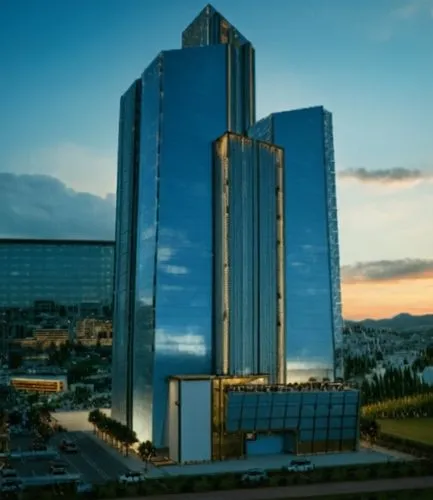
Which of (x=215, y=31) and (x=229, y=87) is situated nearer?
(x=229, y=87)

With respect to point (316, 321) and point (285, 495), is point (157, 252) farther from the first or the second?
point (285, 495)

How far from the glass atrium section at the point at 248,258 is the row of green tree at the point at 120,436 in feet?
40.8

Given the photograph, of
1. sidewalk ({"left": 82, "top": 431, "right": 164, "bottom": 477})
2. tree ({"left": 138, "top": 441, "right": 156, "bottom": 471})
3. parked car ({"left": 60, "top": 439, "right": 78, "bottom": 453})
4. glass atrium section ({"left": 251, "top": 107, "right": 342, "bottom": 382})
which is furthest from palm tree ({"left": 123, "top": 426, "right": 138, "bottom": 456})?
glass atrium section ({"left": 251, "top": 107, "right": 342, "bottom": 382})

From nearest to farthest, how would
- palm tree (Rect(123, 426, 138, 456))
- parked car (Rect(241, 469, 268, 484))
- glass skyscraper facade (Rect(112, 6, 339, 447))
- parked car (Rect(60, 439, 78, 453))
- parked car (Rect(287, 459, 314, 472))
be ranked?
parked car (Rect(241, 469, 268, 484))
parked car (Rect(287, 459, 314, 472))
palm tree (Rect(123, 426, 138, 456))
parked car (Rect(60, 439, 78, 453))
glass skyscraper facade (Rect(112, 6, 339, 447))

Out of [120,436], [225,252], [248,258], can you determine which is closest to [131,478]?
[120,436]

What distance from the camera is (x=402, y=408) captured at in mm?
113938

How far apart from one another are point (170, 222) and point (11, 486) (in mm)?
34588

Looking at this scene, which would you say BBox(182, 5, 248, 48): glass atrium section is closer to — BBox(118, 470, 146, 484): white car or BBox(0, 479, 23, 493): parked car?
BBox(118, 470, 146, 484): white car

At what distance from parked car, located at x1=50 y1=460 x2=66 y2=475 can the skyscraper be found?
39.9 ft

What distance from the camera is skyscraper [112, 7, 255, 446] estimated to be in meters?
80.0

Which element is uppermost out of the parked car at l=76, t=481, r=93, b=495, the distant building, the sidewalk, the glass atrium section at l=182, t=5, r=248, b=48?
the glass atrium section at l=182, t=5, r=248, b=48

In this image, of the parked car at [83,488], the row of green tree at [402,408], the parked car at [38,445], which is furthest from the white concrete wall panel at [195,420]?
the row of green tree at [402,408]

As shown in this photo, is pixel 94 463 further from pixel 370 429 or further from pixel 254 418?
pixel 370 429

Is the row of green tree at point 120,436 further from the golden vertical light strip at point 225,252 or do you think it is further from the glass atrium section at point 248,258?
the golden vertical light strip at point 225,252
